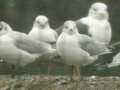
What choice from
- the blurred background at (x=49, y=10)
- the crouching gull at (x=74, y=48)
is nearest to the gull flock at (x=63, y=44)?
the crouching gull at (x=74, y=48)

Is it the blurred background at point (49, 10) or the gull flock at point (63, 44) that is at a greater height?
the blurred background at point (49, 10)

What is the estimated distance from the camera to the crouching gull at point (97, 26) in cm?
1103

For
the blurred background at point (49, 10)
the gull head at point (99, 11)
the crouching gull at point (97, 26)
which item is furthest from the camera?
the blurred background at point (49, 10)

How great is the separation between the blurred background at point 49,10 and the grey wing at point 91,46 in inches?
299

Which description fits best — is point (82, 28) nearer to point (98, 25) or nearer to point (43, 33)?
point (98, 25)

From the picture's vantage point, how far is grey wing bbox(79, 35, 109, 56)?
29.3ft

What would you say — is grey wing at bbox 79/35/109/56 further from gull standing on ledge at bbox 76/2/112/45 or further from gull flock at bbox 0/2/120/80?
gull standing on ledge at bbox 76/2/112/45

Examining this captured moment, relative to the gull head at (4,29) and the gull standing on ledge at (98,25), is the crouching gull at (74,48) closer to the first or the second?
the gull head at (4,29)

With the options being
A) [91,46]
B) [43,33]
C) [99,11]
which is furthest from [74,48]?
[99,11]

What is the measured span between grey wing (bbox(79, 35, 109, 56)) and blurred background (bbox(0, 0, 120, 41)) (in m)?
7.59

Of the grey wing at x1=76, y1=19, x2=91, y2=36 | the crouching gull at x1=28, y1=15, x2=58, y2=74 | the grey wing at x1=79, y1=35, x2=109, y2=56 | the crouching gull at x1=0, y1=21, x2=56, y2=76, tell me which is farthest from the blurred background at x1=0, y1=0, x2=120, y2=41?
the grey wing at x1=79, y1=35, x2=109, y2=56

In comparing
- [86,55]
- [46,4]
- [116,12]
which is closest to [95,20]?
[86,55]

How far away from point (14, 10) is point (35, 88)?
10976 mm

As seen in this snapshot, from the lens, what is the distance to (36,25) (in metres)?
10.6
